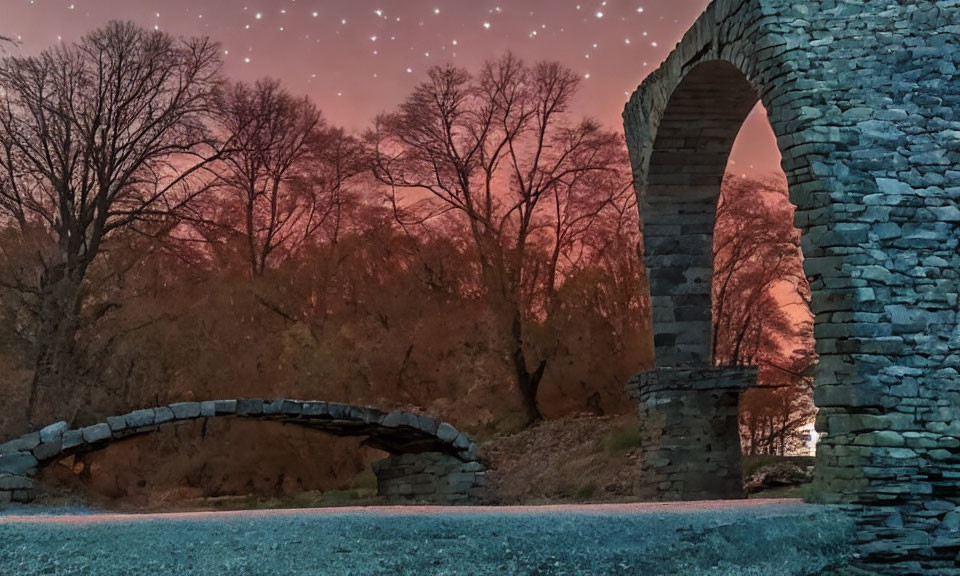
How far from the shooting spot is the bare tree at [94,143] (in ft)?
48.8

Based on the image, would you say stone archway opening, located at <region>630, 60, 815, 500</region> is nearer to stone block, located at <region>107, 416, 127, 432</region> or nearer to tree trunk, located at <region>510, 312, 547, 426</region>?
stone block, located at <region>107, 416, 127, 432</region>

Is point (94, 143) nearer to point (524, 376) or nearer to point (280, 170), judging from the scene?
point (280, 170)

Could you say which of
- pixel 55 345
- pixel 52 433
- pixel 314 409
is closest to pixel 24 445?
pixel 52 433

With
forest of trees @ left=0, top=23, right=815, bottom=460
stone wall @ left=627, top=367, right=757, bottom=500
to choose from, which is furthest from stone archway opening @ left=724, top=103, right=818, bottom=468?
stone wall @ left=627, top=367, right=757, bottom=500

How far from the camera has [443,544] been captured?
16.4 ft

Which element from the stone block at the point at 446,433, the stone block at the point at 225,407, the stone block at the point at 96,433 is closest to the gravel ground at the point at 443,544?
the stone block at the point at 225,407

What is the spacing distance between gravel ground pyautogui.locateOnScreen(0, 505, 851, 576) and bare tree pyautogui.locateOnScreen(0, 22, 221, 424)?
1032 centimetres

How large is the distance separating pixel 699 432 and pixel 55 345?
10334 millimetres

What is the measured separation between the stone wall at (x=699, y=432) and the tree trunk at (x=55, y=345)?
30.5ft

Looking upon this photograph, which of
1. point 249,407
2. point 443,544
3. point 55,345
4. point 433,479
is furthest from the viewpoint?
point 55,345

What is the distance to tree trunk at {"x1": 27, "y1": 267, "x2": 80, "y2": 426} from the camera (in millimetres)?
13117

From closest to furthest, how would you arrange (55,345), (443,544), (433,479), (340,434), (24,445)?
(443,544), (24,445), (433,479), (340,434), (55,345)

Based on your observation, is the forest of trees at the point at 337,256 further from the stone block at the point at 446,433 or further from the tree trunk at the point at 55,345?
the stone block at the point at 446,433

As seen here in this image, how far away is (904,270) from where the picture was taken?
6453mm
